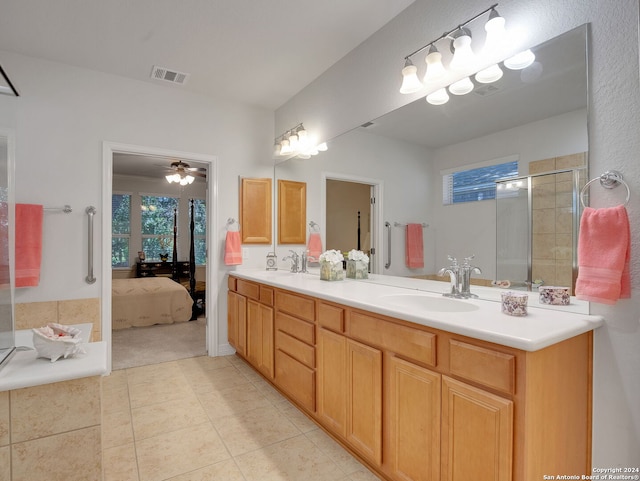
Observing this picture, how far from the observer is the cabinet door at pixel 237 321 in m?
3.16

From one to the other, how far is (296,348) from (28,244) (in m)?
2.15

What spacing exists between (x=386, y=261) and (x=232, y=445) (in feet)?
4.87

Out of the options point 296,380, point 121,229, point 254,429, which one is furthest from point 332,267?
point 121,229

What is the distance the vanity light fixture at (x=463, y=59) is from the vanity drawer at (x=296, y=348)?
1.66 m

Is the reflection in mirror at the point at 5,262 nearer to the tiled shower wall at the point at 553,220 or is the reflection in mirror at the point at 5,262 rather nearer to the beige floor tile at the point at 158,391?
the beige floor tile at the point at 158,391

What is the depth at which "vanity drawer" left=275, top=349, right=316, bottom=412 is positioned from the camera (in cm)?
215

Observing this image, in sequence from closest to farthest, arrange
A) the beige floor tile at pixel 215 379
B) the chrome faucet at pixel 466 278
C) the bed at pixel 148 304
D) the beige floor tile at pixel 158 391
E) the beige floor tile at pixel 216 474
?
the beige floor tile at pixel 216 474
the chrome faucet at pixel 466 278
the beige floor tile at pixel 158 391
the beige floor tile at pixel 215 379
the bed at pixel 148 304

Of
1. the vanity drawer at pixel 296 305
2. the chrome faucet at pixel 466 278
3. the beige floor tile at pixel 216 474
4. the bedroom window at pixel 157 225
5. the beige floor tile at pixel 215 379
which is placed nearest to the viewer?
the beige floor tile at pixel 216 474

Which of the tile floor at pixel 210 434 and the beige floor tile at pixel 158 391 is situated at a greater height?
the tile floor at pixel 210 434

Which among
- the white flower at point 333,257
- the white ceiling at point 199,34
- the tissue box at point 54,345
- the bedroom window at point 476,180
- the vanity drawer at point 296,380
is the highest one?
the white ceiling at point 199,34

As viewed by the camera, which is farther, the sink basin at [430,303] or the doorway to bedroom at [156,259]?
the doorway to bedroom at [156,259]

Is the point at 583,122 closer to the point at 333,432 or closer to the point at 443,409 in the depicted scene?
the point at 443,409

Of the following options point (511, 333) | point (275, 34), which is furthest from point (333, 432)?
point (275, 34)

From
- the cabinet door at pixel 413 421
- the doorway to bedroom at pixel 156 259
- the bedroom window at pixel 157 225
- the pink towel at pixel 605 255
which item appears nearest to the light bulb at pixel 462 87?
the pink towel at pixel 605 255
